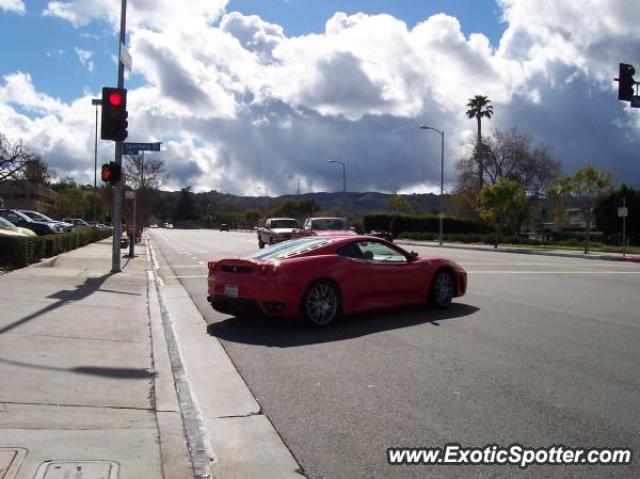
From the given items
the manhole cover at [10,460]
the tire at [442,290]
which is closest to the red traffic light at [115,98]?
the tire at [442,290]

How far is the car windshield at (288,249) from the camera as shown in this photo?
9.30 m

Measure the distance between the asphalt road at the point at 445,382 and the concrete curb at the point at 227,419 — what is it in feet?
0.43

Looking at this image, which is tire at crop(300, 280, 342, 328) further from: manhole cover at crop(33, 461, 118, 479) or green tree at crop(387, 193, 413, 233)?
green tree at crop(387, 193, 413, 233)

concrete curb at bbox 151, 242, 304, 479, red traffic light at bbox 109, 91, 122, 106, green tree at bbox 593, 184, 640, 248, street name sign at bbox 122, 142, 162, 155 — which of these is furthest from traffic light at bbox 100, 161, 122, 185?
green tree at bbox 593, 184, 640, 248

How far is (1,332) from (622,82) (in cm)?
2080

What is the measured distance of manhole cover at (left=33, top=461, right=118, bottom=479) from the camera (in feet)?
12.6

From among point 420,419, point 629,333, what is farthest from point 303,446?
point 629,333

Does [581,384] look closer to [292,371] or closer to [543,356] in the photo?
[543,356]

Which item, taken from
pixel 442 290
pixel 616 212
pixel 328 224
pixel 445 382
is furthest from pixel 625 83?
pixel 616 212

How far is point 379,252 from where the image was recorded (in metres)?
10.1

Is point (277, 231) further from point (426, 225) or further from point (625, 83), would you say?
point (426, 225)

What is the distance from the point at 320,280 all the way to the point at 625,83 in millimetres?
17394

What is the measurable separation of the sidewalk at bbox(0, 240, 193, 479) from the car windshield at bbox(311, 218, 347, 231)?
53.0 ft

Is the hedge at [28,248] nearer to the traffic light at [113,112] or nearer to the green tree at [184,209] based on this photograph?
the traffic light at [113,112]
